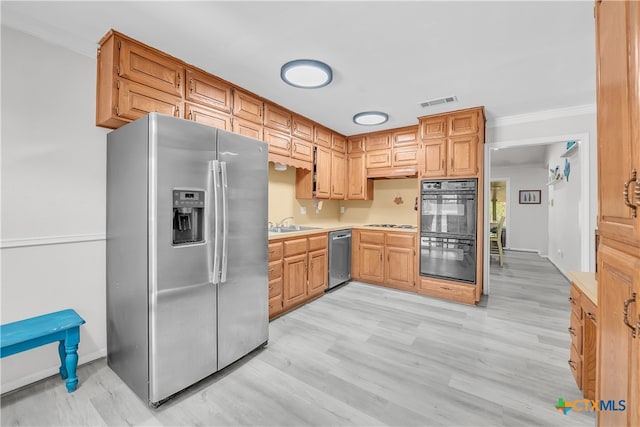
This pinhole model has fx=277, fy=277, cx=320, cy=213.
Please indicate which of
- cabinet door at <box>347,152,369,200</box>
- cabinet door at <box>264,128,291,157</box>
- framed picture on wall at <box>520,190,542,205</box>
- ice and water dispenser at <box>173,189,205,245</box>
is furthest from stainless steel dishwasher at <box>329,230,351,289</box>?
framed picture on wall at <box>520,190,542,205</box>

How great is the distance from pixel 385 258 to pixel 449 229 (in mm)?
1017

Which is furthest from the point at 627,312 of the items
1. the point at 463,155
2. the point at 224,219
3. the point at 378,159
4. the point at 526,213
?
the point at 526,213

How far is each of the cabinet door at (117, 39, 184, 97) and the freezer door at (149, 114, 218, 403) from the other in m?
0.78

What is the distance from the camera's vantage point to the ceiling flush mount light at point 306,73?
236 cm

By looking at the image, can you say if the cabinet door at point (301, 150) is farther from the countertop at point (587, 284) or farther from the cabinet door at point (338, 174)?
the countertop at point (587, 284)

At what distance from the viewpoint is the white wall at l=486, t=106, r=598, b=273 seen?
3404mm

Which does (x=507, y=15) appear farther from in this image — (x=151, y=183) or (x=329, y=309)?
(x=329, y=309)

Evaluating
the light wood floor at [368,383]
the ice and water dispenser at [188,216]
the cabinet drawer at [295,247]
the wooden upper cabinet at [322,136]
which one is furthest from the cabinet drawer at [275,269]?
the wooden upper cabinet at [322,136]

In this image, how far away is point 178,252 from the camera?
1803 mm

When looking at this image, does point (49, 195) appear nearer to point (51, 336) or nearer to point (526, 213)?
point (51, 336)

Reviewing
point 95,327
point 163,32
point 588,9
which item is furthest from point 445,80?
point 95,327

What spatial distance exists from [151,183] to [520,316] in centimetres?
393

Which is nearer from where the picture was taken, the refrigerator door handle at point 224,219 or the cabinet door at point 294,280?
the refrigerator door handle at point 224,219

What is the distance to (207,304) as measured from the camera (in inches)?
77.4
